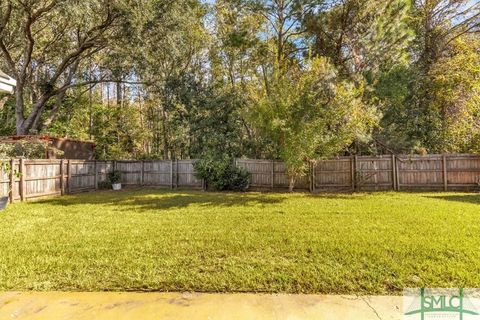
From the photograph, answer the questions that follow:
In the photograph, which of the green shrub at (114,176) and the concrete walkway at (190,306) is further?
the green shrub at (114,176)

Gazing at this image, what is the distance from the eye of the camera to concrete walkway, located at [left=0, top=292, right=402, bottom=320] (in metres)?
2.80

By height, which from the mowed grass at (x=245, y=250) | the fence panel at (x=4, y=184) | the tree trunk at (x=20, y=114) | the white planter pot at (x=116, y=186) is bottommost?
the mowed grass at (x=245, y=250)

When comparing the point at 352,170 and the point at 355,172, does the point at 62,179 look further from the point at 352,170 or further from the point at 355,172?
the point at 355,172

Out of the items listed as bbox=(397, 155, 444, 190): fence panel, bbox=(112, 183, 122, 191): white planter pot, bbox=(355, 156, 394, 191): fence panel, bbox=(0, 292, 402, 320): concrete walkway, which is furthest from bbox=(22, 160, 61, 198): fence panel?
bbox=(397, 155, 444, 190): fence panel

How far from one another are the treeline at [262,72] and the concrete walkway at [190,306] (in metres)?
8.18

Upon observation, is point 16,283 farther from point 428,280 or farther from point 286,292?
point 428,280

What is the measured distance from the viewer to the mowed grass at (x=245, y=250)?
3477 mm

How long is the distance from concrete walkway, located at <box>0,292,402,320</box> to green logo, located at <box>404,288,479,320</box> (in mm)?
160

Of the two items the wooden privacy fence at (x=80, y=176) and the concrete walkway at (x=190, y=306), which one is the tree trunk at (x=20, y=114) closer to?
the wooden privacy fence at (x=80, y=176)

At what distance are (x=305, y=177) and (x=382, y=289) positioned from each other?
9646 millimetres

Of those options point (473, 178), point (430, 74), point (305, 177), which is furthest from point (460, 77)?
point (305, 177)

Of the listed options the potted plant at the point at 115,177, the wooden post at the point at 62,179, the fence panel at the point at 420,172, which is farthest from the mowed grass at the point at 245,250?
the potted plant at the point at 115,177

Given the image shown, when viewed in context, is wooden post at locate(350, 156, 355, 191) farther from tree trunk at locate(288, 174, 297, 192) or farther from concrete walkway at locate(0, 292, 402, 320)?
concrete walkway at locate(0, 292, 402, 320)

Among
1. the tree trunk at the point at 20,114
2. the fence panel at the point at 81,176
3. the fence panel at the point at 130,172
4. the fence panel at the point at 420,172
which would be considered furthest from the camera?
the fence panel at the point at 130,172
